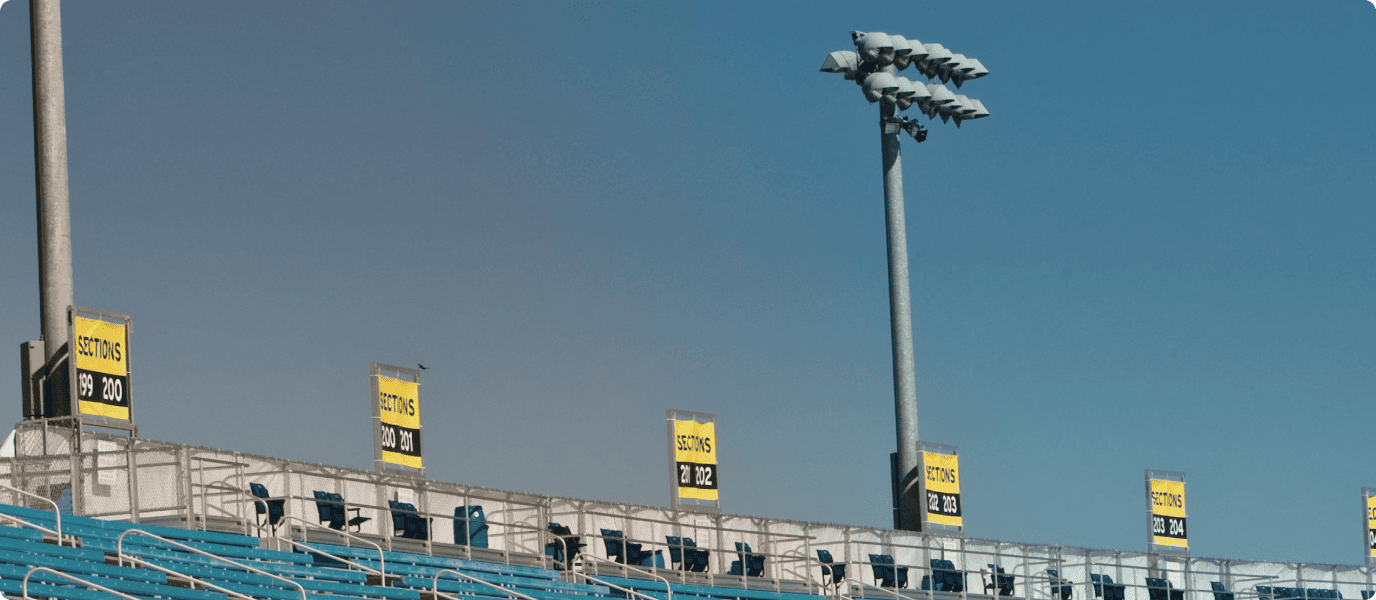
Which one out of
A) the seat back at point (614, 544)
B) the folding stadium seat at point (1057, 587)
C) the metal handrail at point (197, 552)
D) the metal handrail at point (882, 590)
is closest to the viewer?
the metal handrail at point (197, 552)

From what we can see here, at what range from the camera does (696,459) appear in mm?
26594

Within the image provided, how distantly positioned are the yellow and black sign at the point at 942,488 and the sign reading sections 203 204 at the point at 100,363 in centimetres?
1498

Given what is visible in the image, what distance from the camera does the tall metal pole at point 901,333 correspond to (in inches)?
1293

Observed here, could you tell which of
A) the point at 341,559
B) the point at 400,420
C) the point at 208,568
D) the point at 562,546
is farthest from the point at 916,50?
the point at 208,568

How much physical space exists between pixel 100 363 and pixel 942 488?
16.0 meters

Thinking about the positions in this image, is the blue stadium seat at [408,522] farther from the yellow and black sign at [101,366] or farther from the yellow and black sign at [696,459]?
the yellow and black sign at [696,459]

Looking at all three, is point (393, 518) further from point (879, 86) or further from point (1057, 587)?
point (879, 86)

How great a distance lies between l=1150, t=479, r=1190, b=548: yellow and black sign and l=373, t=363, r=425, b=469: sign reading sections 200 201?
16366 millimetres

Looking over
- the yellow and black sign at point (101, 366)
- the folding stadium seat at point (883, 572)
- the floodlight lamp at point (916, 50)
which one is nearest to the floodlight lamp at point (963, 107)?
the floodlight lamp at point (916, 50)

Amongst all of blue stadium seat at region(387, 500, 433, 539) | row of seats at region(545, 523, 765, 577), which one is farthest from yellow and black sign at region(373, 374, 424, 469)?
row of seats at region(545, 523, 765, 577)

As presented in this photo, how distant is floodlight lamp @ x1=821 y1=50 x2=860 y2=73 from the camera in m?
34.0

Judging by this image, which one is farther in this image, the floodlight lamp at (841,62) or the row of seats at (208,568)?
the floodlight lamp at (841,62)

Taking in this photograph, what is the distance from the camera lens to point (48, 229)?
23453 mm

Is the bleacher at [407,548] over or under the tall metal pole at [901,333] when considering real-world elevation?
under
